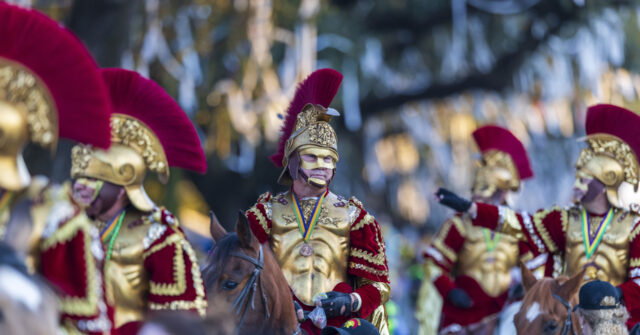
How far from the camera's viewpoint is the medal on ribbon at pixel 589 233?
846 cm

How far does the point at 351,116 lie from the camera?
782 inches

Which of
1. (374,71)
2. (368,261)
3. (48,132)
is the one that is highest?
(374,71)

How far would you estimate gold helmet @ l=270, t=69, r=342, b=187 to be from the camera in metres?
6.96

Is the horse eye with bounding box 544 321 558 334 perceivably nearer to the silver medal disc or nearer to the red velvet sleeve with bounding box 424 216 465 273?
the silver medal disc

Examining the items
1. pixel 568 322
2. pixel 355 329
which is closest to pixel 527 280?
pixel 568 322

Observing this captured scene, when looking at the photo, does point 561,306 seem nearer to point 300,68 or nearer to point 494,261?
point 494,261

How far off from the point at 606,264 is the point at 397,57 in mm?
13836

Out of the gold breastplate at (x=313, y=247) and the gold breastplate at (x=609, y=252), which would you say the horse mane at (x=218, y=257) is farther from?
the gold breastplate at (x=609, y=252)

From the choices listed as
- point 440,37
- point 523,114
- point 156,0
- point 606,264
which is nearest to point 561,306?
point 606,264

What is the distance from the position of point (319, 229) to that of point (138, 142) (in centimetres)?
132

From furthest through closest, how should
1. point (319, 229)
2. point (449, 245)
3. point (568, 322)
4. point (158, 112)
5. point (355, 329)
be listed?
point (449, 245)
point (568, 322)
point (319, 229)
point (158, 112)
point (355, 329)

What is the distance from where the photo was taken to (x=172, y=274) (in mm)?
5938

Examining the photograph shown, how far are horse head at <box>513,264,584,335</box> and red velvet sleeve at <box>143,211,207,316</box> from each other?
2.63 m

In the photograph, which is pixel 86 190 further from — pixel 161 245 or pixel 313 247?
pixel 313 247
